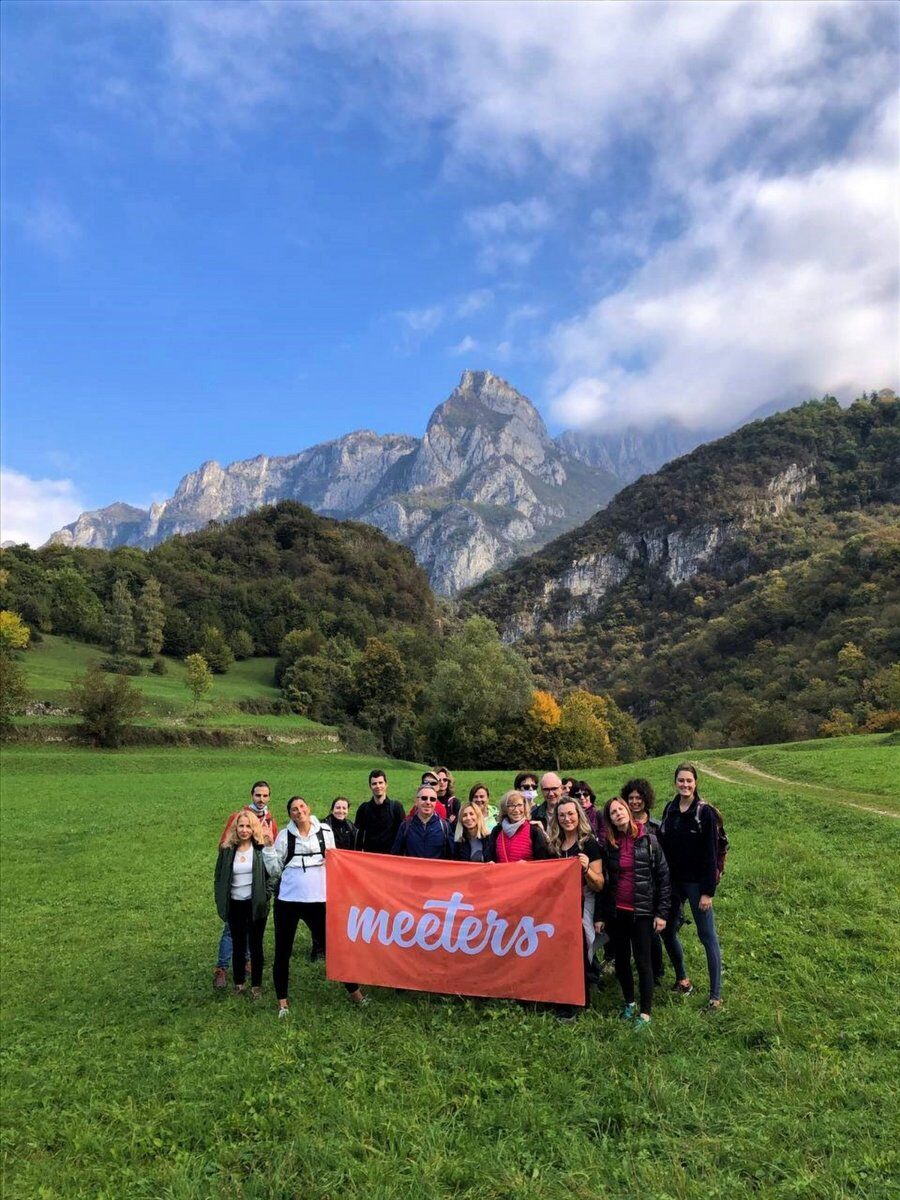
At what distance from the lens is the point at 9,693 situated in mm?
39906

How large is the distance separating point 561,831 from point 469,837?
4.23 ft

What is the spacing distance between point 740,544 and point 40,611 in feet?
456

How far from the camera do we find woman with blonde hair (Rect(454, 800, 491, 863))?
840 centimetres

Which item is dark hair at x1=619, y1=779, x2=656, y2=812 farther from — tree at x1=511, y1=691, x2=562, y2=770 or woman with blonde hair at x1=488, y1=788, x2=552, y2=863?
tree at x1=511, y1=691, x2=562, y2=770

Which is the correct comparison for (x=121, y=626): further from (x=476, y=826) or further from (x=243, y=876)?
(x=476, y=826)

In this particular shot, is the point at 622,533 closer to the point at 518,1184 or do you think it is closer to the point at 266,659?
the point at 266,659

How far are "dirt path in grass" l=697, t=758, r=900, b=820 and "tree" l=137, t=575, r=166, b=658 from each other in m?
72.3

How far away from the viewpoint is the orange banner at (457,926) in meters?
7.19

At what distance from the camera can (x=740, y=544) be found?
511 feet

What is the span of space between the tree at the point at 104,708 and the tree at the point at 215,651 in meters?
44.4

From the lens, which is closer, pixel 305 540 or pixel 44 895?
pixel 44 895

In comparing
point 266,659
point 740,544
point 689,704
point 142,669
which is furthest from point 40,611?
point 740,544

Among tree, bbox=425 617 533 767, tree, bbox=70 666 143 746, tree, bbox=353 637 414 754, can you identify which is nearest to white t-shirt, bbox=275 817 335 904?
tree, bbox=70 666 143 746

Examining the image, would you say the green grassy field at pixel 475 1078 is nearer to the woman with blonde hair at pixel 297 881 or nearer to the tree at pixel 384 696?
the woman with blonde hair at pixel 297 881
